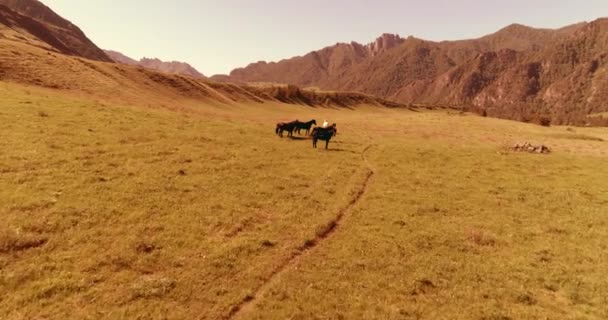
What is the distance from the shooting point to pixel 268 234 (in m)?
17.3

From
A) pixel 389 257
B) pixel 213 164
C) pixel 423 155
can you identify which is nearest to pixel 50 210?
pixel 213 164

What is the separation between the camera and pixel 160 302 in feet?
38.5

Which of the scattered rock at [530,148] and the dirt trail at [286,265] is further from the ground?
the scattered rock at [530,148]

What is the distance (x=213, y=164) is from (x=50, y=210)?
11.9 metres

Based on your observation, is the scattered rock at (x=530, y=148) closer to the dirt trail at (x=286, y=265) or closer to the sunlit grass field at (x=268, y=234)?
the sunlit grass field at (x=268, y=234)

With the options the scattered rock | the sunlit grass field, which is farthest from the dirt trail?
the scattered rock

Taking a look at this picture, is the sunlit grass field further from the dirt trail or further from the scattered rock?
the scattered rock

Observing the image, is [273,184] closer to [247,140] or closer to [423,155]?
[247,140]

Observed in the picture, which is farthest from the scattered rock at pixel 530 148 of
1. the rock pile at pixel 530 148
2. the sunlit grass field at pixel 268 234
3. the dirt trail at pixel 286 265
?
the dirt trail at pixel 286 265

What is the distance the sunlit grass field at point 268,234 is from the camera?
40.6ft

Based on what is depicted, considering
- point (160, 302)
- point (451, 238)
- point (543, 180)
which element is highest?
point (543, 180)

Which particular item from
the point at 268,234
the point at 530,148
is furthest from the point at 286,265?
the point at 530,148

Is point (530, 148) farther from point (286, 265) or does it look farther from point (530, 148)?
point (286, 265)

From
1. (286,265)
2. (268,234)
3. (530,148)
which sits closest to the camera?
(286,265)
